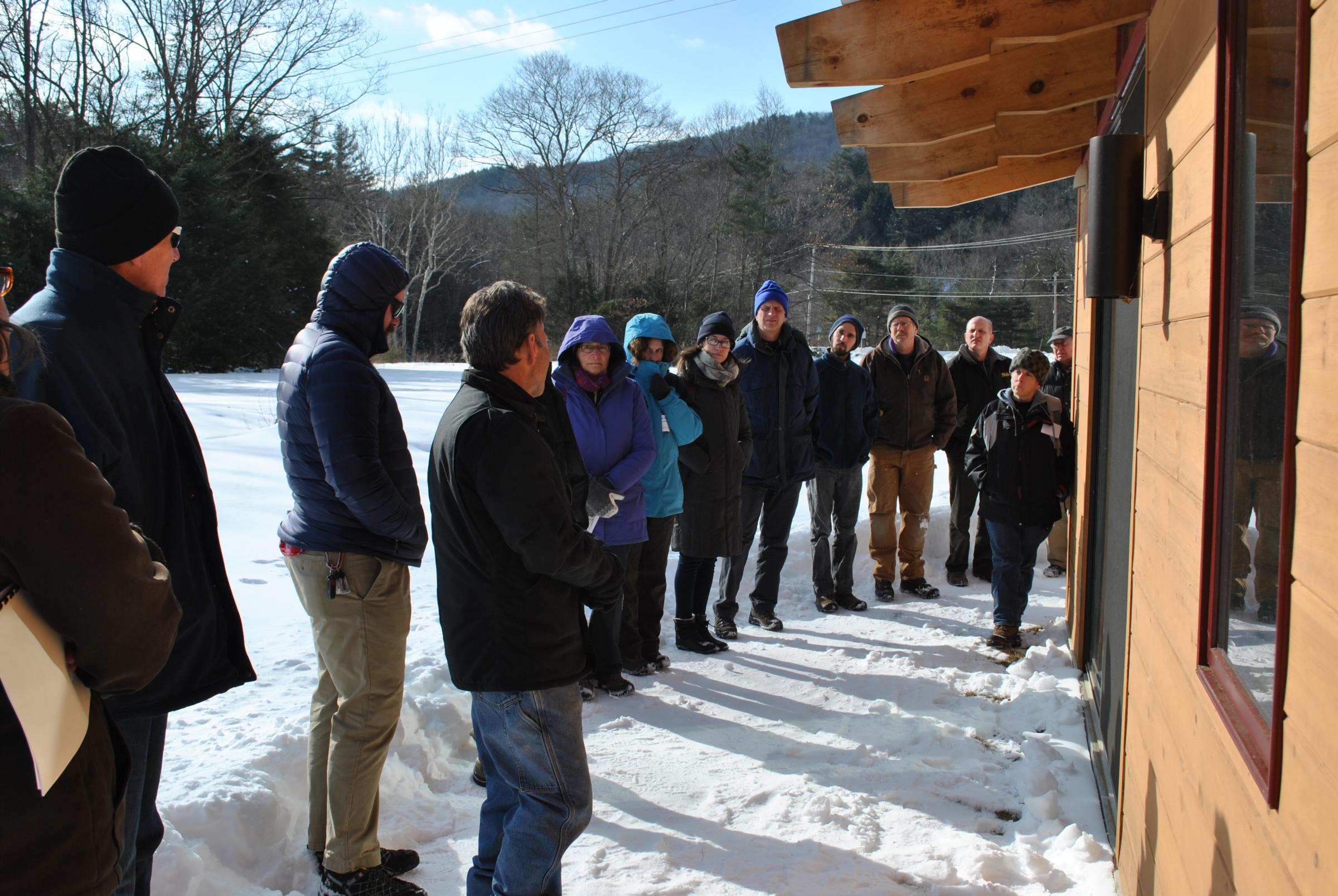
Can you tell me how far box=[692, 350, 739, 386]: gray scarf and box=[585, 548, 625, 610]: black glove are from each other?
2772mm

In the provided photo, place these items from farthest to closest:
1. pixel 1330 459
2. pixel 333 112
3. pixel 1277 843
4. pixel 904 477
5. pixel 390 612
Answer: pixel 333 112
pixel 904 477
pixel 390 612
pixel 1277 843
pixel 1330 459

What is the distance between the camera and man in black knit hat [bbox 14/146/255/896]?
1931 mm

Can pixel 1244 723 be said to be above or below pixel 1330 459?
below

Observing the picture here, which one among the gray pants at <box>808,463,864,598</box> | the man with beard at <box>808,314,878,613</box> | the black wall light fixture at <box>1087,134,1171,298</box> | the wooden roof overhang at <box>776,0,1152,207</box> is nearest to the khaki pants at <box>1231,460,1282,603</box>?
the black wall light fixture at <box>1087,134,1171,298</box>

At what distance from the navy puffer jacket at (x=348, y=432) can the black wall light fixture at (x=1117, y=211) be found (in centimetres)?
209

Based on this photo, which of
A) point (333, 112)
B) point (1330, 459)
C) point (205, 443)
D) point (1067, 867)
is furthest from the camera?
point (333, 112)

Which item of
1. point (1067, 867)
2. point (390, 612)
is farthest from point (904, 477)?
point (390, 612)

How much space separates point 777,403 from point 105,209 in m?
4.08

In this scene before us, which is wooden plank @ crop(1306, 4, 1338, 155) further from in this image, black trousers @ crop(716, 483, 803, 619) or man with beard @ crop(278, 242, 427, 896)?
black trousers @ crop(716, 483, 803, 619)

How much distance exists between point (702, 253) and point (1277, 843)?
39.4 meters

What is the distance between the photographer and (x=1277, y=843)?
1312 mm

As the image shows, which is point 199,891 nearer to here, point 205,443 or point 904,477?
point 904,477

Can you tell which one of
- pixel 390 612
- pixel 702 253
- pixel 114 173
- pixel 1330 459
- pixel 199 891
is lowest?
pixel 199 891

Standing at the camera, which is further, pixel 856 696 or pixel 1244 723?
pixel 856 696
